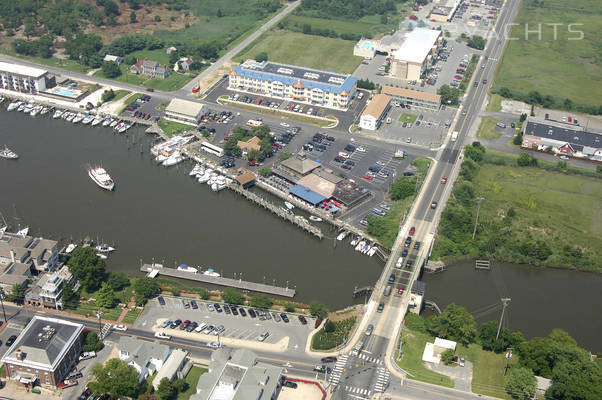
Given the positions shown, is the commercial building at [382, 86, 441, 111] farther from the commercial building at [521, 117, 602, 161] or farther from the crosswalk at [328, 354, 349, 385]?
the crosswalk at [328, 354, 349, 385]

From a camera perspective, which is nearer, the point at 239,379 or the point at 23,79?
the point at 239,379

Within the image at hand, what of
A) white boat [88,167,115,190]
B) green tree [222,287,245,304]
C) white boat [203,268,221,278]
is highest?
green tree [222,287,245,304]

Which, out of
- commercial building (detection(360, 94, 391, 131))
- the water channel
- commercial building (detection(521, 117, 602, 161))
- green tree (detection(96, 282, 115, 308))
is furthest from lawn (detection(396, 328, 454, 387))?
commercial building (detection(521, 117, 602, 161))

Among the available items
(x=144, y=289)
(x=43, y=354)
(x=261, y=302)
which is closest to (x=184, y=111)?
(x=144, y=289)

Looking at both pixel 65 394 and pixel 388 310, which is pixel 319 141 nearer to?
pixel 388 310

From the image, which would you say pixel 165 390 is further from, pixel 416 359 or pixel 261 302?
pixel 416 359

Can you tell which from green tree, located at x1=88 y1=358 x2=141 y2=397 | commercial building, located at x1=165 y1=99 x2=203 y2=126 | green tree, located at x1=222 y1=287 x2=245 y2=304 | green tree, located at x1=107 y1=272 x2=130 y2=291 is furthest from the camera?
commercial building, located at x1=165 y1=99 x2=203 y2=126
